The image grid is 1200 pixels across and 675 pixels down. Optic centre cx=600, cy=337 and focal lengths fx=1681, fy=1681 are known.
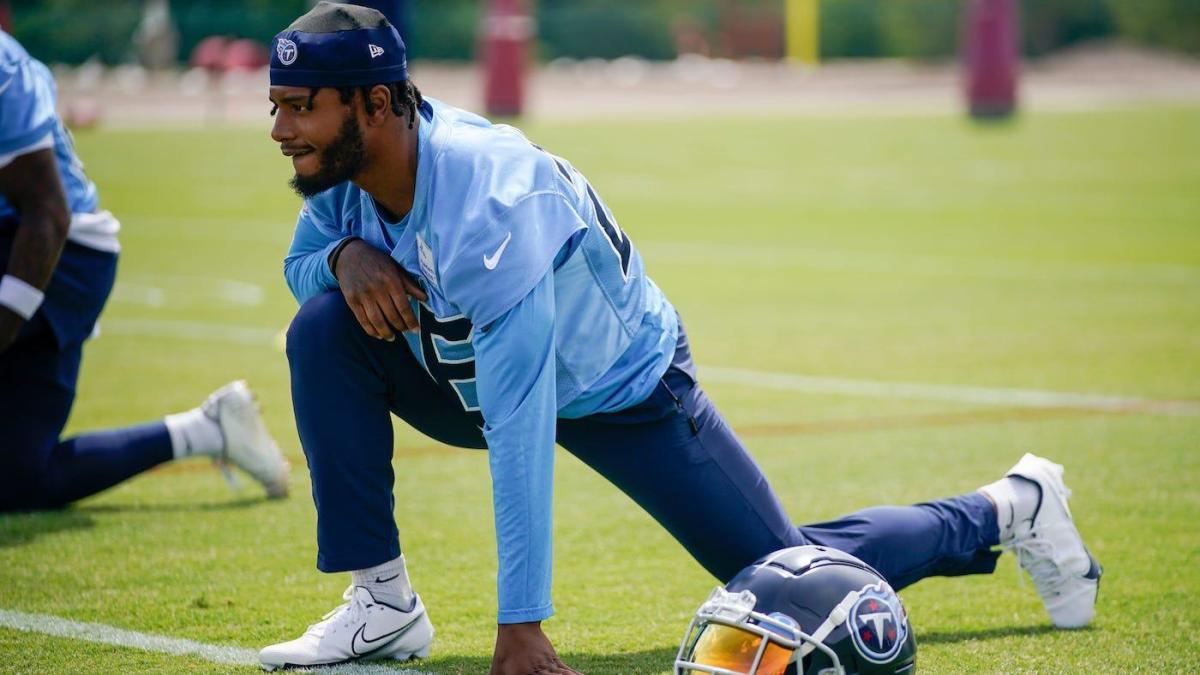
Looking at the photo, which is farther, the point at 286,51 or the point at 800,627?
the point at 286,51

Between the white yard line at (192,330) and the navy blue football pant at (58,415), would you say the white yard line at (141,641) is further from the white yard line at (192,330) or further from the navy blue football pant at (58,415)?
the white yard line at (192,330)

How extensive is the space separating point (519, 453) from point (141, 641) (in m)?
1.33

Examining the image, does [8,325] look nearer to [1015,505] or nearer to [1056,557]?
[1015,505]

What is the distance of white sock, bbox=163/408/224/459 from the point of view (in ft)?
18.5

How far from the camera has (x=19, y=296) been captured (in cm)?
518

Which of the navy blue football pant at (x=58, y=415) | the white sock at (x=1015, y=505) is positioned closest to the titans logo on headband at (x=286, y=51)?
the white sock at (x=1015, y=505)

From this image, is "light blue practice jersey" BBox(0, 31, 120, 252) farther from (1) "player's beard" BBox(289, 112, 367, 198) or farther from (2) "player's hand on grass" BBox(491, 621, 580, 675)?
(2) "player's hand on grass" BBox(491, 621, 580, 675)

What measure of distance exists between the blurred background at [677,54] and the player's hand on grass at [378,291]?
73.6 ft

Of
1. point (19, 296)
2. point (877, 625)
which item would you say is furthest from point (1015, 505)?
point (19, 296)

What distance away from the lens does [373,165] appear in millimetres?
3625

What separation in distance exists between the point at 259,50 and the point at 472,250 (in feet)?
143

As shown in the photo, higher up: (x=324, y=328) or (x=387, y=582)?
(x=324, y=328)

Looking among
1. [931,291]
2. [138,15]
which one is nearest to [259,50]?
[138,15]

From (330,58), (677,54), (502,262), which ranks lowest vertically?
(677,54)
